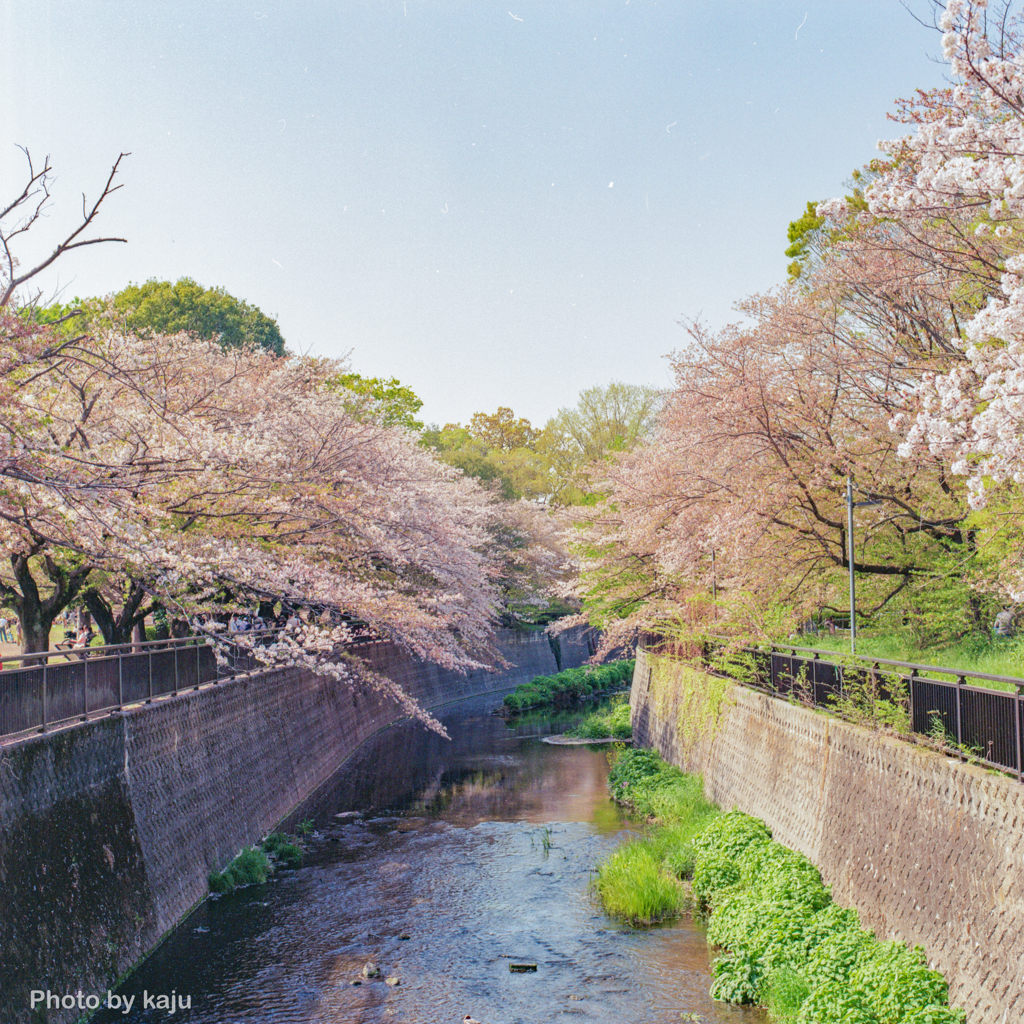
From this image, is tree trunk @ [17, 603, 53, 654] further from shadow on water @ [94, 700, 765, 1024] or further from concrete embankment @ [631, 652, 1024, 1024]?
concrete embankment @ [631, 652, 1024, 1024]

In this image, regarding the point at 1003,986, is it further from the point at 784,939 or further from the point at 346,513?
the point at 346,513

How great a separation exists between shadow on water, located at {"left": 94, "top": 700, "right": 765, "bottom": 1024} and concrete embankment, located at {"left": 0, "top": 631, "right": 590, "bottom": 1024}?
728 millimetres

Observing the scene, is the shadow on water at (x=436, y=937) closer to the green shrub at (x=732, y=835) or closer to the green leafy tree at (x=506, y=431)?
the green shrub at (x=732, y=835)

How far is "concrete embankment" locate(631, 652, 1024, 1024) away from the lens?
7.95m

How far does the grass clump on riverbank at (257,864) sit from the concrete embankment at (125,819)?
0.30 metres

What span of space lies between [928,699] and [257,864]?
1140 centimetres

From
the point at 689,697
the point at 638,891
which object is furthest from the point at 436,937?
the point at 689,697

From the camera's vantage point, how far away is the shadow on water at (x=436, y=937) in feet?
37.3

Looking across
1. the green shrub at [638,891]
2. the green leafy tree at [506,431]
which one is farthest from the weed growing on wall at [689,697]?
the green leafy tree at [506,431]

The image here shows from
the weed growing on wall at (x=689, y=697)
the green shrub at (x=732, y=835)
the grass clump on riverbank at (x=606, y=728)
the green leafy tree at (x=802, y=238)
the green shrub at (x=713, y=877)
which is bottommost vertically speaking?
the grass clump on riverbank at (x=606, y=728)

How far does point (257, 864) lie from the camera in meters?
16.5

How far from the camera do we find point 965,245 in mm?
13734

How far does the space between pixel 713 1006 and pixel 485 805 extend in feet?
40.2

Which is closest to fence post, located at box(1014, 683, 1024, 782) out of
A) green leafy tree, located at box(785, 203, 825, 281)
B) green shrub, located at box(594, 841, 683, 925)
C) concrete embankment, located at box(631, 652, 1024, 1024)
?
concrete embankment, located at box(631, 652, 1024, 1024)
